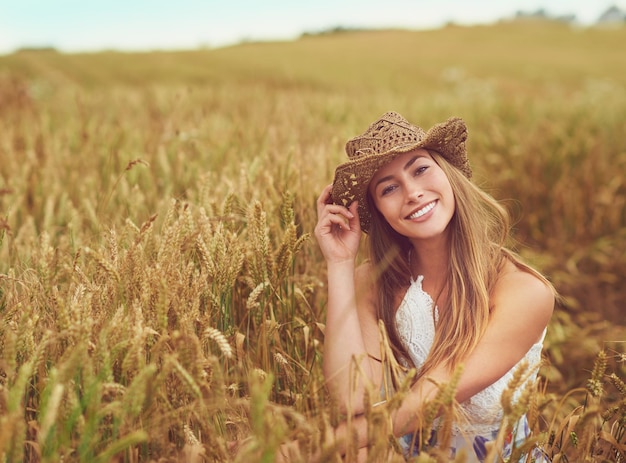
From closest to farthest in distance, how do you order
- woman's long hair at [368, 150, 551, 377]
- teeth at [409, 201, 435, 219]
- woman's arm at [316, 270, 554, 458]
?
woman's arm at [316, 270, 554, 458] → woman's long hair at [368, 150, 551, 377] → teeth at [409, 201, 435, 219]

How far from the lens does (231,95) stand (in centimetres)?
760

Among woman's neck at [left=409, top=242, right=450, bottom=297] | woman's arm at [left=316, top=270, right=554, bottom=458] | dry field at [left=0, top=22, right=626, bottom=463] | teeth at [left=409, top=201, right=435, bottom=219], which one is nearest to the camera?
dry field at [left=0, top=22, right=626, bottom=463]

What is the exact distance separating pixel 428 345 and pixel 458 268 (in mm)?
256

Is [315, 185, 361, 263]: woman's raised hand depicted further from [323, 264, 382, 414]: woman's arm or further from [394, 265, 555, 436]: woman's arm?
[394, 265, 555, 436]: woman's arm

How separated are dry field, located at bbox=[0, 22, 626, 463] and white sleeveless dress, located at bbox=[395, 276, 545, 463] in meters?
0.19

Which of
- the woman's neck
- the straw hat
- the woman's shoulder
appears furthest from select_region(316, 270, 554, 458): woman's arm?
the straw hat

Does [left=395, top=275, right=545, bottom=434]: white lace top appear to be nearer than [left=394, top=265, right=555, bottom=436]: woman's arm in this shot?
No

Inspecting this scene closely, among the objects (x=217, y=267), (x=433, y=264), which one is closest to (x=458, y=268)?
(x=433, y=264)

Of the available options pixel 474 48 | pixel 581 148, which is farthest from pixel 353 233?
pixel 474 48

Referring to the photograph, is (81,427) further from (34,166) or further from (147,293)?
(34,166)

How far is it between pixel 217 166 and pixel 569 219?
9.16ft

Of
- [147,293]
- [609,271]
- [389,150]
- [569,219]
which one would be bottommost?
[609,271]

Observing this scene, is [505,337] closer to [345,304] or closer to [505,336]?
[505,336]

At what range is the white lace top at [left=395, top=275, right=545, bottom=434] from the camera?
71.6 inches
